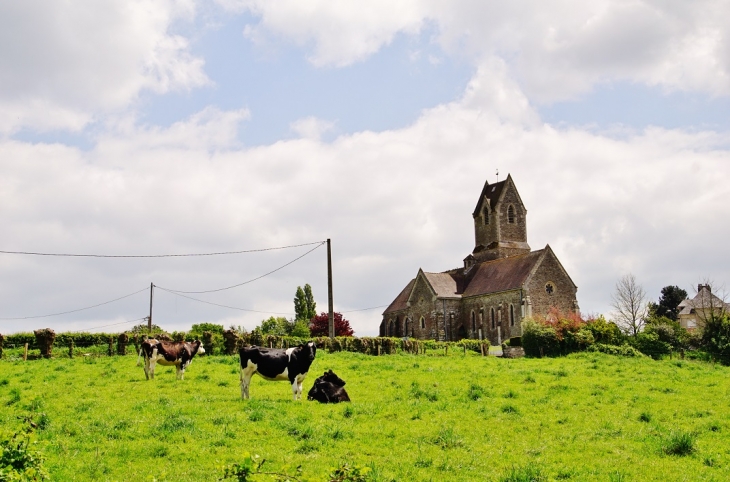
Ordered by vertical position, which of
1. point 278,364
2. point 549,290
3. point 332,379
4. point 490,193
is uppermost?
point 490,193

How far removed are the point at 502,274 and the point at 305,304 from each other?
2605cm

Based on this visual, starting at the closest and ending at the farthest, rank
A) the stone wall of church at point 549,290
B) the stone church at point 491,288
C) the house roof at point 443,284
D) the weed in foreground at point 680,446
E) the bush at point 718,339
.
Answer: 1. the weed in foreground at point 680,446
2. the bush at point 718,339
3. the stone wall of church at point 549,290
4. the stone church at point 491,288
5. the house roof at point 443,284

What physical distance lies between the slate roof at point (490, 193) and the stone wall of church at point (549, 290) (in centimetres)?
1354

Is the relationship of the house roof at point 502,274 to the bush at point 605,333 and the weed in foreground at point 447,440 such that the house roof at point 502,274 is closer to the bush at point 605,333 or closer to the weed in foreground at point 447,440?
the bush at point 605,333

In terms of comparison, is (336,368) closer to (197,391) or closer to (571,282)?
(197,391)

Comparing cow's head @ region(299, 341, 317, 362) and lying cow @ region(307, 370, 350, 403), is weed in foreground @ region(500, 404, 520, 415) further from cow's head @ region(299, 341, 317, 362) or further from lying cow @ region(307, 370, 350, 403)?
cow's head @ region(299, 341, 317, 362)

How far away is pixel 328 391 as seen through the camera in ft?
60.2

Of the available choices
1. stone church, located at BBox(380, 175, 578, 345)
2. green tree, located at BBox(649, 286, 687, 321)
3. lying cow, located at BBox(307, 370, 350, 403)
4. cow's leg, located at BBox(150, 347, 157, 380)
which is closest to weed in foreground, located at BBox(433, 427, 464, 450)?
lying cow, located at BBox(307, 370, 350, 403)

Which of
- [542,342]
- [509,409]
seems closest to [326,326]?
[542,342]

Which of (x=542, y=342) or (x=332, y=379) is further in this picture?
(x=542, y=342)

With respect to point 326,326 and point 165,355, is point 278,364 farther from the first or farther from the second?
point 326,326

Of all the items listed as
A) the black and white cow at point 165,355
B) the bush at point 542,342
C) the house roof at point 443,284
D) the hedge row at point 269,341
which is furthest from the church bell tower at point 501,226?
the black and white cow at point 165,355

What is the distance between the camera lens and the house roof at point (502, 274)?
63062mm

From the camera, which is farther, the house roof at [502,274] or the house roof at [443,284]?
the house roof at [443,284]
